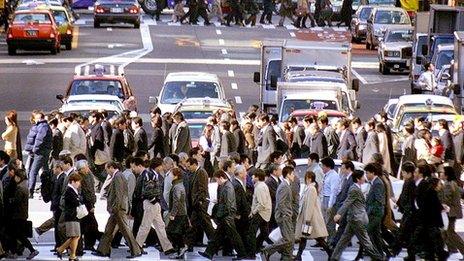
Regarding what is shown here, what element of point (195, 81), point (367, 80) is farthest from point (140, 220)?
point (367, 80)

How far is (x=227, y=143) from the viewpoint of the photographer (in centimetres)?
3291

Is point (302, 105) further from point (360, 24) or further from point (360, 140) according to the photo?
point (360, 24)

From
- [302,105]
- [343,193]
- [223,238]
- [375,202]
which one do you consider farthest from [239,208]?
[302,105]

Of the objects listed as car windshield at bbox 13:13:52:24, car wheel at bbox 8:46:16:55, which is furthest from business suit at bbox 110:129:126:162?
car wheel at bbox 8:46:16:55

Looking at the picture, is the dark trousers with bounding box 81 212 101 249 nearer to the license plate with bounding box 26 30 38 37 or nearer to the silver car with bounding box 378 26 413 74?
the silver car with bounding box 378 26 413 74

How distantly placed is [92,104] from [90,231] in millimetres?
9812

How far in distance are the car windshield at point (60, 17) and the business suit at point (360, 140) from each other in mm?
27933

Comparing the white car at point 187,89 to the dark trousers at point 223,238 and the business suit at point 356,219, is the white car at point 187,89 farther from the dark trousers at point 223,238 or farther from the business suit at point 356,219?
the business suit at point 356,219

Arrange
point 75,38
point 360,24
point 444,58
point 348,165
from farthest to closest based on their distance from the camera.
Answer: point 360,24
point 75,38
point 444,58
point 348,165

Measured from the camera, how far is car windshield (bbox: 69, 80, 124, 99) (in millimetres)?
40750

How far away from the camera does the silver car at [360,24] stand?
66750 mm

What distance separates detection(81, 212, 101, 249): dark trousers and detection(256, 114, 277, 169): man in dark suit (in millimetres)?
6075

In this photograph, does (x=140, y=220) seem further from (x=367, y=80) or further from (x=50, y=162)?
(x=367, y=80)

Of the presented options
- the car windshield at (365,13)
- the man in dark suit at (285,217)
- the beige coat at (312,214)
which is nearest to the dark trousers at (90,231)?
the man in dark suit at (285,217)
